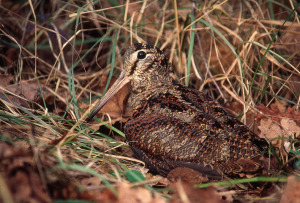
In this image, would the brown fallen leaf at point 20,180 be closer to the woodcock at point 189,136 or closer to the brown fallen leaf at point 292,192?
the woodcock at point 189,136

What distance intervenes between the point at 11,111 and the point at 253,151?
2202 millimetres

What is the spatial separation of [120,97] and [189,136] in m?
1.30

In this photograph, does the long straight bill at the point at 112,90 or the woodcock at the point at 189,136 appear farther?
the long straight bill at the point at 112,90

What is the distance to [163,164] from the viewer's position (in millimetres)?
2822

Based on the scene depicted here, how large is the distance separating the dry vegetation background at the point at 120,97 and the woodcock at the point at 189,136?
14 centimetres

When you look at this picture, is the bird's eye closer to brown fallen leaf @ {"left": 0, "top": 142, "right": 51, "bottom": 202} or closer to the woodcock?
the woodcock

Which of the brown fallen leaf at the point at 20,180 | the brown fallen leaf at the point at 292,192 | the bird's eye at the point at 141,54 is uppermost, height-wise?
the bird's eye at the point at 141,54

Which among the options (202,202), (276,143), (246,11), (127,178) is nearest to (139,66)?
(127,178)

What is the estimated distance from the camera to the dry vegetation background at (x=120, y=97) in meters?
2.02

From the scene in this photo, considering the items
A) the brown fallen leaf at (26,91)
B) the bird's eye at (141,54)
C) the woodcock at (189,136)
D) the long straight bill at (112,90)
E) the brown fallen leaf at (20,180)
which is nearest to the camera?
the brown fallen leaf at (20,180)

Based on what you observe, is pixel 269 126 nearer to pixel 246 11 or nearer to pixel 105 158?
pixel 105 158

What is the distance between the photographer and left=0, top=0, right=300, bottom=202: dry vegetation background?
2023mm

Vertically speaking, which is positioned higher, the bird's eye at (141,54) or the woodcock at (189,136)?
the bird's eye at (141,54)

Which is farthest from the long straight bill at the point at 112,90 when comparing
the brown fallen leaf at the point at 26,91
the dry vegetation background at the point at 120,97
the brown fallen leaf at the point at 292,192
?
the brown fallen leaf at the point at 292,192
